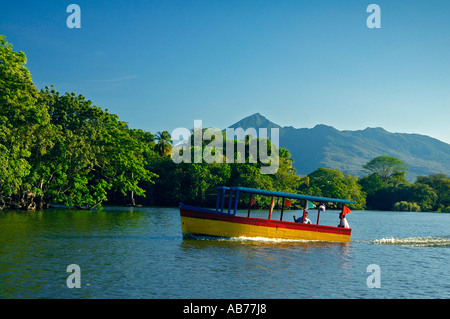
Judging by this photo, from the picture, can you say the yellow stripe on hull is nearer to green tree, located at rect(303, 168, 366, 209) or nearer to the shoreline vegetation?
the shoreline vegetation

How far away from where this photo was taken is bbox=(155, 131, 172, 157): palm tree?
94.4 metres

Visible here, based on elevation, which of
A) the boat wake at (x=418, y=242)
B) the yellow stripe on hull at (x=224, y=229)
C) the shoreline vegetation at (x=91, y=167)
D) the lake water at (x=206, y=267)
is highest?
the shoreline vegetation at (x=91, y=167)

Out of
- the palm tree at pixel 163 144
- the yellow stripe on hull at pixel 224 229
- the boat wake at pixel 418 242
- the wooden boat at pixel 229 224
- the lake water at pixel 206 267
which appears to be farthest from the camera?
the palm tree at pixel 163 144

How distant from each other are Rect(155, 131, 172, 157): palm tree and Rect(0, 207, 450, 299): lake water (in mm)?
63548

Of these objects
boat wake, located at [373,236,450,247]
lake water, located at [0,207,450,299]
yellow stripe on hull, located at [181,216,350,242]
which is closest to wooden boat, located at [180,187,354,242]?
yellow stripe on hull, located at [181,216,350,242]

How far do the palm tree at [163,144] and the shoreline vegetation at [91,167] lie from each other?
236mm

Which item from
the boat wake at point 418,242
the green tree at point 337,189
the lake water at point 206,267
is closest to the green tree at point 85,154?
the lake water at point 206,267

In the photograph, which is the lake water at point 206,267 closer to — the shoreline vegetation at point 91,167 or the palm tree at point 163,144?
the shoreline vegetation at point 91,167

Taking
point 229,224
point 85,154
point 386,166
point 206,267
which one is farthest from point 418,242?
point 386,166

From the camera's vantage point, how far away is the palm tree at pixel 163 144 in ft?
310

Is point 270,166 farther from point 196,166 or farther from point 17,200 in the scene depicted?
point 17,200

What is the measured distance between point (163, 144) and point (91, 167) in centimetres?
3790
